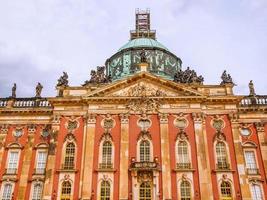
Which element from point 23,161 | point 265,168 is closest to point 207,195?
point 265,168

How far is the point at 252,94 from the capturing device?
132 ft

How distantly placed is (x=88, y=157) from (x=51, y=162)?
3.77 m

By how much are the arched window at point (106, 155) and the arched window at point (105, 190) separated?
5.75 ft

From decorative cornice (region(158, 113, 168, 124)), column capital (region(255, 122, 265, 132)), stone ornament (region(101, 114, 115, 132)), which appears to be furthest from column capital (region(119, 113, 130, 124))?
column capital (region(255, 122, 265, 132))

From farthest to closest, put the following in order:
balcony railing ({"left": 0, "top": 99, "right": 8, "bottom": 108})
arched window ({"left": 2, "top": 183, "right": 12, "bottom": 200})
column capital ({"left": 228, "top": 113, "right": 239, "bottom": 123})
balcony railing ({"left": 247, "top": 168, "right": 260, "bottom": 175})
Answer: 1. balcony railing ({"left": 0, "top": 99, "right": 8, "bottom": 108})
2. column capital ({"left": 228, "top": 113, "right": 239, "bottom": 123})
3. arched window ({"left": 2, "top": 183, "right": 12, "bottom": 200})
4. balcony railing ({"left": 247, "top": 168, "right": 260, "bottom": 175})

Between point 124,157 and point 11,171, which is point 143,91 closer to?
point 124,157

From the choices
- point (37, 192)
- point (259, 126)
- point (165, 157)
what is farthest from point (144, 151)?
point (259, 126)

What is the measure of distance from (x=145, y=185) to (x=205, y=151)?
6836mm

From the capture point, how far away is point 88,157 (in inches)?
1375

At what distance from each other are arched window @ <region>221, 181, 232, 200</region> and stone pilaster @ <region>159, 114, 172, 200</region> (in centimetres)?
510

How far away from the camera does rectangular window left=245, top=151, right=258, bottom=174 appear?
35.3 meters

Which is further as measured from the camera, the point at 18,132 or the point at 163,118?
the point at 18,132

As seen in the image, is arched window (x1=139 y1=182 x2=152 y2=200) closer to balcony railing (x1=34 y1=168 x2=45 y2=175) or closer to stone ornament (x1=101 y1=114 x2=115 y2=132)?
stone ornament (x1=101 y1=114 x2=115 y2=132)

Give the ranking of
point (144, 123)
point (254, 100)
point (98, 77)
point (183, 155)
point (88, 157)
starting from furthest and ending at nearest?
point (98, 77) < point (254, 100) < point (144, 123) < point (183, 155) < point (88, 157)
